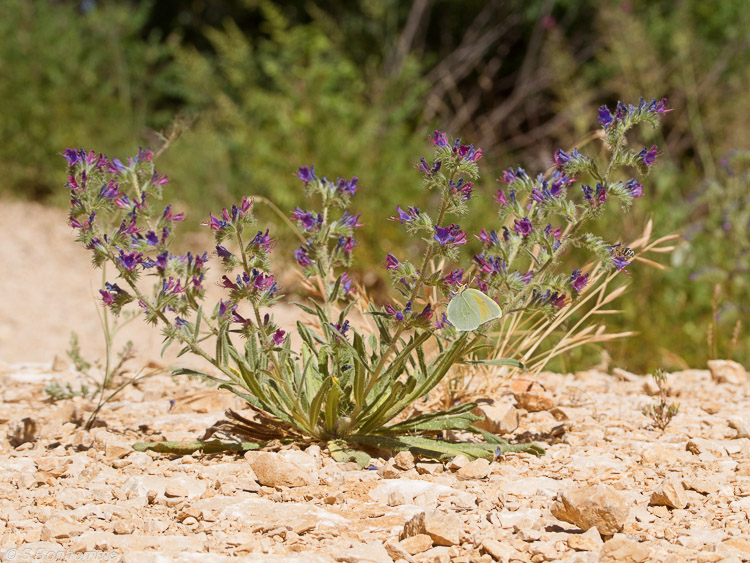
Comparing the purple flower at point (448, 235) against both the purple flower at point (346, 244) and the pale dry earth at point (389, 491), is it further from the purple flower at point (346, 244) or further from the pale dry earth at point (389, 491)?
the pale dry earth at point (389, 491)

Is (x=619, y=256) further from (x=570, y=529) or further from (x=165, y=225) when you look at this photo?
(x=165, y=225)

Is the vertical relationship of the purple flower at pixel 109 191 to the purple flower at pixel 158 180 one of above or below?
below

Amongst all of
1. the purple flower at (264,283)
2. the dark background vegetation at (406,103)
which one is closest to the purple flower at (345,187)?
the purple flower at (264,283)

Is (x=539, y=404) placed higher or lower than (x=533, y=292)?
lower

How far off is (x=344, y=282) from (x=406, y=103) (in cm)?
561

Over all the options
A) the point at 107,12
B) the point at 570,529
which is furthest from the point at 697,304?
the point at 107,12

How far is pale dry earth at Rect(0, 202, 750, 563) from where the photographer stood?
6.41ft

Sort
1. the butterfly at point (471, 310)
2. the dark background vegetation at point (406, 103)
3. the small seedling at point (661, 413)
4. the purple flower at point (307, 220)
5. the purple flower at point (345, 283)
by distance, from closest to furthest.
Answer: the butterfly at point (471, 310), the purple flower at point (307, 220), the purple flower at point (345, 283), the small seedling at point (661, 413), the dark background vegetation at point (406, 103)

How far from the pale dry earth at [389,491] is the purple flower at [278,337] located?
1.08 feet

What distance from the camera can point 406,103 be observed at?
800 cm

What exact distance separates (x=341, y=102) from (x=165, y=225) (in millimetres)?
5861

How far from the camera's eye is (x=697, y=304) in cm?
555

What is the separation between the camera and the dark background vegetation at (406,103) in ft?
18.8

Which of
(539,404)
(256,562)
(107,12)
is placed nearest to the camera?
(256,562)
